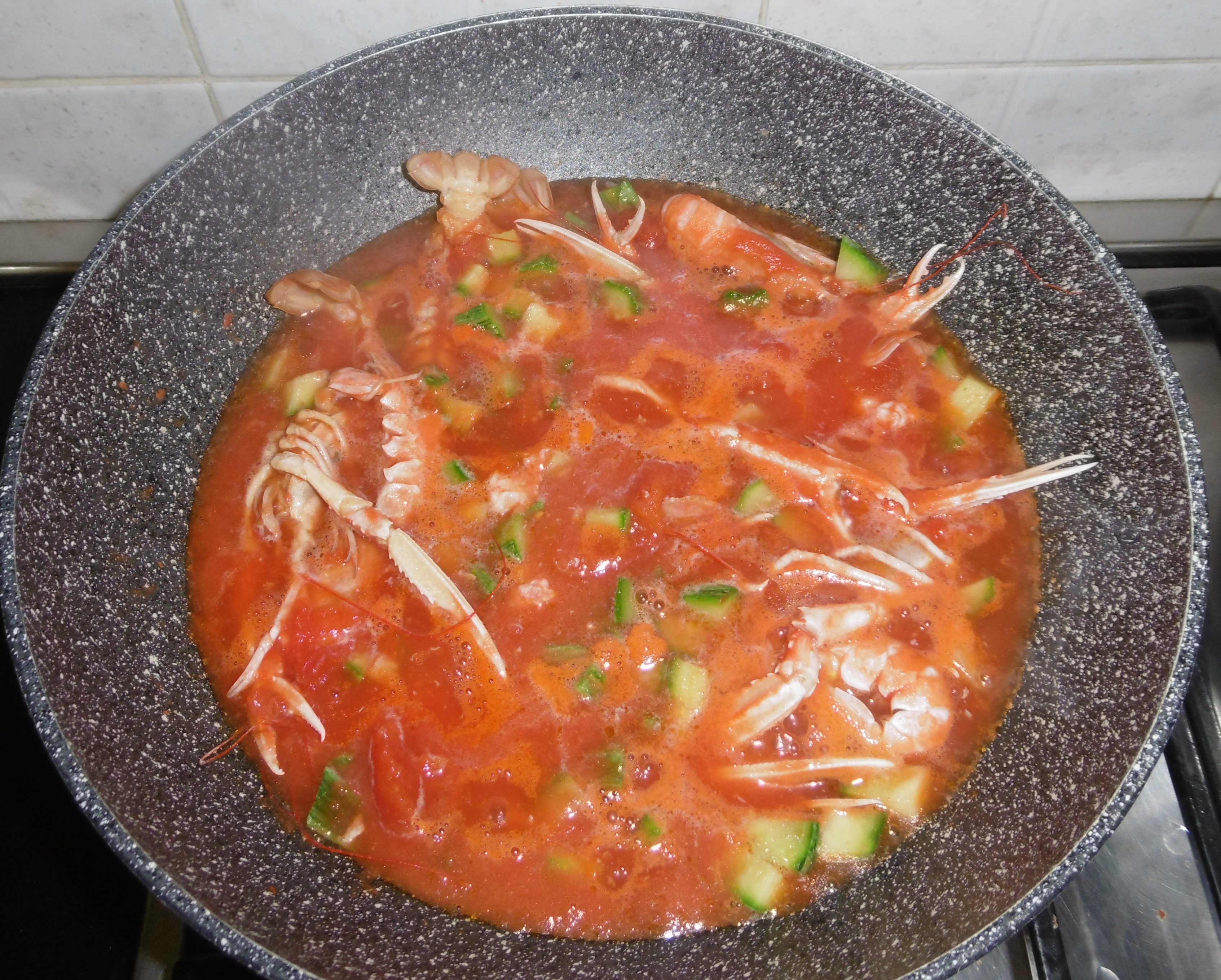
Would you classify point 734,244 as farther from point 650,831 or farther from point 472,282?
point 650,831

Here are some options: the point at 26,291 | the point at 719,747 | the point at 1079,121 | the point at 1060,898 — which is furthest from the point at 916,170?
the point at 26,291

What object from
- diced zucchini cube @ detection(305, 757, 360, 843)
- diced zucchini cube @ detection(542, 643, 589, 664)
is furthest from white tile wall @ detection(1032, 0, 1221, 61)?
diced zucchini cube @ detection(305, 757, 360, 843)

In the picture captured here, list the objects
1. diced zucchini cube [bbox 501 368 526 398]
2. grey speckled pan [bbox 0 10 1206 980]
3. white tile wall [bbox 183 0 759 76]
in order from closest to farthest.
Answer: grey speckled pan [bbox 0 10 1206 980], diced zucchini cube [bbox 501 368 526 398], white tile wall [bbox 183 0 759 76]

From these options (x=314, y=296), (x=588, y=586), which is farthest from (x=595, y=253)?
(x=588, y=586)

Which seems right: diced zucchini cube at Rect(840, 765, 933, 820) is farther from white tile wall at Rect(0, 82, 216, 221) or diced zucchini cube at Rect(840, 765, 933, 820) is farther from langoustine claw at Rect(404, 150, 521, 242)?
white tile wall at Rect(0, 82, 216, 221)

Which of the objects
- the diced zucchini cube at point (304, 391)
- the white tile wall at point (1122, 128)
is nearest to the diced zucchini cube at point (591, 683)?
the diced zucchini cube at point (304, 391)

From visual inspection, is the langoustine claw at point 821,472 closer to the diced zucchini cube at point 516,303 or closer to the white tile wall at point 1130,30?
the diced zucchini cube at point 516,303
